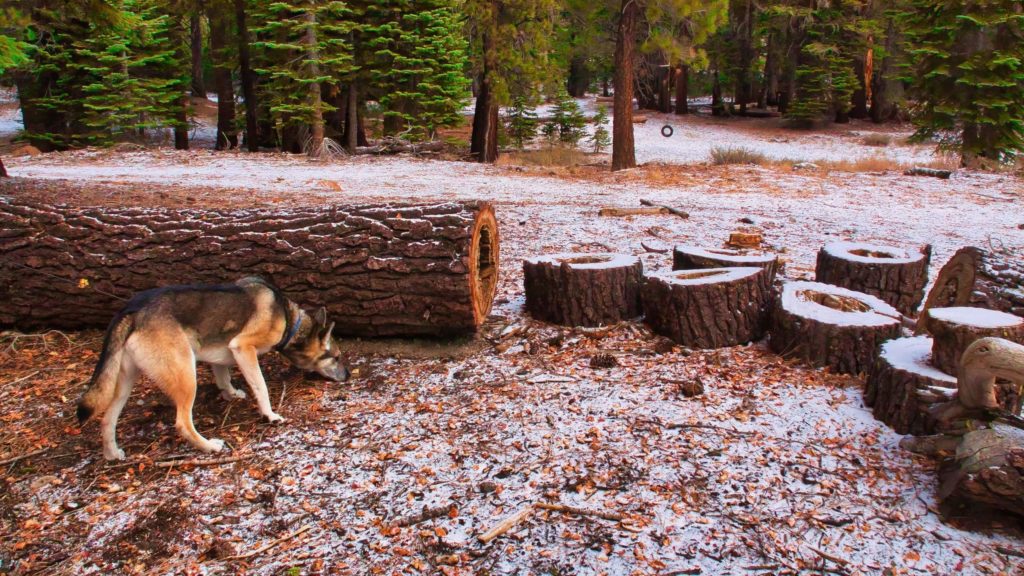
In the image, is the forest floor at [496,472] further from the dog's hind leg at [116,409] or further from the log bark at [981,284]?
the log bark at [981,284]

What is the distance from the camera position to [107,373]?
336 centimetres

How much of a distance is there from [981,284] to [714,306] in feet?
6.88

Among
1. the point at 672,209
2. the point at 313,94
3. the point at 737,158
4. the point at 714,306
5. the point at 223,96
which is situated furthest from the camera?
the point at 223,96

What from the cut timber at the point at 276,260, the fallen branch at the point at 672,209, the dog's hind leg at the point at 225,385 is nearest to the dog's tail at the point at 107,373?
the dog's hind leg at the point at 225,385

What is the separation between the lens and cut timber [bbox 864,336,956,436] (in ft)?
11.4

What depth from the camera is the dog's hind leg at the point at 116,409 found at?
3466 mm

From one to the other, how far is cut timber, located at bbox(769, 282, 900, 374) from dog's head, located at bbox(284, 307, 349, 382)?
10.2 ft

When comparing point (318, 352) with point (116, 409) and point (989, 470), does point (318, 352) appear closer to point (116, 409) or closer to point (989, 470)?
point (116, 409)

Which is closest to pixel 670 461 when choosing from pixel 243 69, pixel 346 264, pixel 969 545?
pixel 969 545

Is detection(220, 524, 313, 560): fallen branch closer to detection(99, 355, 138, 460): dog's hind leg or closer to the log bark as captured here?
detection(99, 355, 138, 460): dog's hind leg

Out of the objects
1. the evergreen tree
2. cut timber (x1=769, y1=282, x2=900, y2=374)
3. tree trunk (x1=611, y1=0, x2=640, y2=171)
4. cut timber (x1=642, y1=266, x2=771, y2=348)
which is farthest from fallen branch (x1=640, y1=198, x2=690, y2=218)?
the evergreen tree

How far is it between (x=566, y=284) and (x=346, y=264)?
174 centimetres

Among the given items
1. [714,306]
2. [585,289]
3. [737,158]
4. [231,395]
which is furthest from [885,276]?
[737,158]

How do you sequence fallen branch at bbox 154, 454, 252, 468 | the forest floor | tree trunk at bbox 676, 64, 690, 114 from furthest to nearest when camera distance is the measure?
tree trunk at bbox 676, 64, 690, 114 → fallen branch at bbox 154, 454, 252, 468 → the forest floor
